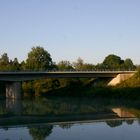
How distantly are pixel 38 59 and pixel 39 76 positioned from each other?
2727 cm

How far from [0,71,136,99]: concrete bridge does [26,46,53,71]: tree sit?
79.4 feet

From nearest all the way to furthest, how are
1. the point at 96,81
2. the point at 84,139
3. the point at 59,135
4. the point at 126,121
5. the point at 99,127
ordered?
the point at 84,139, the point at 59,135, the point at 99,127, the point at 126,121, the point at 96,81

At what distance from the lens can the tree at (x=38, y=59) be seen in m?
96.2

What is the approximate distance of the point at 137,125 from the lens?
28.3 m

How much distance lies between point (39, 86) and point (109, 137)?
196ft

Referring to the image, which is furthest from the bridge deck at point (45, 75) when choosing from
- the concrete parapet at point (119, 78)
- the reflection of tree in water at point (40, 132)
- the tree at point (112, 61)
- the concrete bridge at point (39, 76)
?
the reflection of tree in water at point (40, 132)

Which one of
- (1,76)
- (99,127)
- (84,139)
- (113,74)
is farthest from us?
(113,74)

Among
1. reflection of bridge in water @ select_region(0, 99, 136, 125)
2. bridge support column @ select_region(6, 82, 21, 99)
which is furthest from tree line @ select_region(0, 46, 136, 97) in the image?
reflection of bridge in water @ select_region(0, 99, 136, 125)

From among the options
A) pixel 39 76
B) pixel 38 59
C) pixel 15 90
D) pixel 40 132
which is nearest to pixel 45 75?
pixel 39 76

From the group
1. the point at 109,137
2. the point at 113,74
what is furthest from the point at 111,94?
the point at 109,137

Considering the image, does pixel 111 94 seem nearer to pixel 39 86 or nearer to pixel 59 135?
pixel 39 86

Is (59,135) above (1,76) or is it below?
below

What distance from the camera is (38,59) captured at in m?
97.6

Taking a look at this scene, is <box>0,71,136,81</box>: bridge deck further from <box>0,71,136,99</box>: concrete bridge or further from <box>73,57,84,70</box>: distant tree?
<box>73,57,84,70</box>: distant tree
